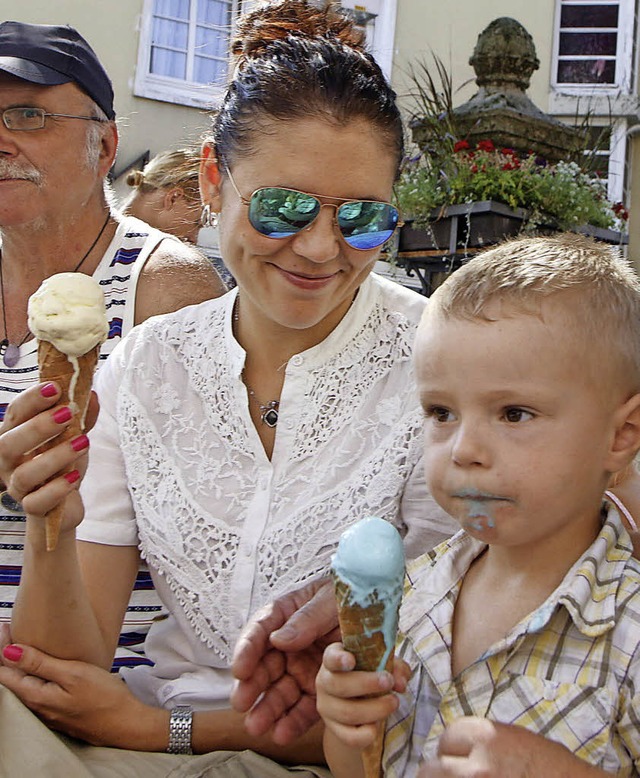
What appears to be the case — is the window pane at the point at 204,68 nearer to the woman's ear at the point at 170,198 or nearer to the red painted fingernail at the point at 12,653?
the woman's ear at the point at 170,198

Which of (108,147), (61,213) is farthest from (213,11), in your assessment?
(61,213)

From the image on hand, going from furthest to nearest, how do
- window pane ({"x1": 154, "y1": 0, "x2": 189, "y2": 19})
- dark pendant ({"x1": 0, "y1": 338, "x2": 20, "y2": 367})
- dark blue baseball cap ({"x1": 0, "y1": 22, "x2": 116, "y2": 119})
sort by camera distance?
window pane ({"x1": 154, "y1": 0, "x2": 189, "y2": 19})
dark blue baseball cap ({"x1": 0, "y1": 22, "x2": 116, "y2": 119})
dark pendant ({"x1": 0, "y1": 338, "x2": 20, "y2": 367})

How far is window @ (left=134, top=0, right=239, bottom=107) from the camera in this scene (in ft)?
30.6

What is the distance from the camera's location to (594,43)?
10.2 m

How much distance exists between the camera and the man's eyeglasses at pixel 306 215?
6.00ft

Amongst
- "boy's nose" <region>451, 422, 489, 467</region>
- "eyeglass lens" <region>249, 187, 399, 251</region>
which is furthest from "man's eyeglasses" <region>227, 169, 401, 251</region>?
"boy's nose" <region>451, 422, 489, 467</region>

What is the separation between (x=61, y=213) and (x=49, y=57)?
1.49 feet

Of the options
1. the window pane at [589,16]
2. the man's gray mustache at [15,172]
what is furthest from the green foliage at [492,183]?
the window pane at [589,16]

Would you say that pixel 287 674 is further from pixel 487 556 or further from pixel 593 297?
pixel 593 297

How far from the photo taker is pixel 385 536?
1.29m

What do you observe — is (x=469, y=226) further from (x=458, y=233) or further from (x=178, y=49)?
(x=178, y=49)

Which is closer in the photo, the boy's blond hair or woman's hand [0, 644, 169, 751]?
the boy's blond hair

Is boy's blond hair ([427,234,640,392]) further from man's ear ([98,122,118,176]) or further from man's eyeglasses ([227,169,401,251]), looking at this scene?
man's ear ([98,122,118,176])

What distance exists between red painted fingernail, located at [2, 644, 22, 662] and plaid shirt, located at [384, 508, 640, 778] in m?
0.75
